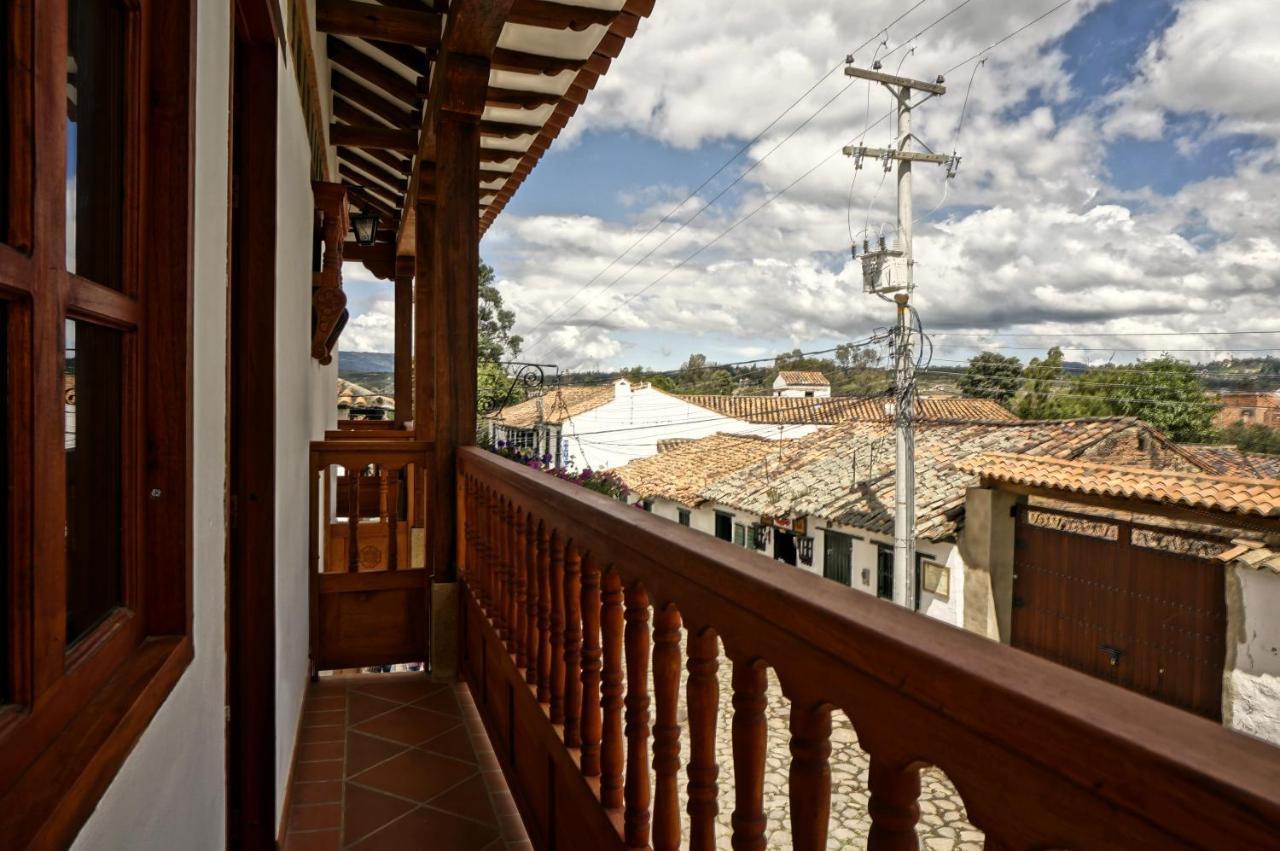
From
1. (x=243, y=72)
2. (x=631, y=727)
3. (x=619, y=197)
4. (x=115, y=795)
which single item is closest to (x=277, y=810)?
(x=631, y=727)

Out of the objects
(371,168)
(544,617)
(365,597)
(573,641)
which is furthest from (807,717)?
(371,168)

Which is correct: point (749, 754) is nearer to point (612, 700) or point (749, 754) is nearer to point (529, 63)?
point (612, 700)

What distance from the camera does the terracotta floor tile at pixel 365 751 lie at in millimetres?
2721

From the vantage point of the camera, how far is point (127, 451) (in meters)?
0.88

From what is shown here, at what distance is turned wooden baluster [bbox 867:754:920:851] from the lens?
2.13 ft

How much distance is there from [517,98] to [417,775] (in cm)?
306

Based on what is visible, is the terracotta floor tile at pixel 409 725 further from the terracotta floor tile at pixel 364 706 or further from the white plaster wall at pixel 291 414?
the white plaster wall at pixel 291 414

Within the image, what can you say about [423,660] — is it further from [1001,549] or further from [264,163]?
[1001,549]

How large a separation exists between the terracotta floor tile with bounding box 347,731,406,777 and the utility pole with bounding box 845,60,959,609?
864 cm

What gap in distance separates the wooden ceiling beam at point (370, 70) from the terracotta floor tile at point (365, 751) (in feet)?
11.5

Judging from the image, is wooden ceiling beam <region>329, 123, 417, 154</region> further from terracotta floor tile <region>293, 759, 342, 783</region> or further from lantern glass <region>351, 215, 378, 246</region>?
terracotta floor tile <region>293, 759, 342, 783</region>

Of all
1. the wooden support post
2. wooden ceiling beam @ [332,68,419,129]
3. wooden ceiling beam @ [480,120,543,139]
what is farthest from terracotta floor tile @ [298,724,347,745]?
the wooden support post

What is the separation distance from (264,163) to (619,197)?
82.6 m

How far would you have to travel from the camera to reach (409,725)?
3.07 metres
